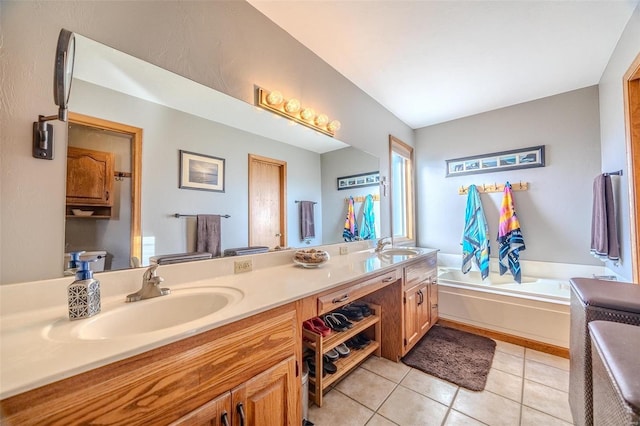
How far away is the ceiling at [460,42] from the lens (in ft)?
5.01

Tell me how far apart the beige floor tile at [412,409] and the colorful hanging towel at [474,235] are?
1.82 meters

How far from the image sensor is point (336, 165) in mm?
2211

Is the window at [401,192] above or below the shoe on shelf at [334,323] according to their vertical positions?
above

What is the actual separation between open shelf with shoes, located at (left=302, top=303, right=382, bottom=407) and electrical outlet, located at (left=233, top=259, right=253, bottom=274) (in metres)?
0.52

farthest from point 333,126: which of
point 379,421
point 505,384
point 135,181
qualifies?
point 505,384

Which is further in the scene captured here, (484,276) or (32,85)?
(484,276)

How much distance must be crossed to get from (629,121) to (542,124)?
1076 millimetres

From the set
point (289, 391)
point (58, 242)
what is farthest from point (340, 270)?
point (58, 242)

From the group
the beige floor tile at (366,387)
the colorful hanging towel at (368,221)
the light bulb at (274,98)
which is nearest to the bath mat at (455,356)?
the beige floor tile at (366,387)

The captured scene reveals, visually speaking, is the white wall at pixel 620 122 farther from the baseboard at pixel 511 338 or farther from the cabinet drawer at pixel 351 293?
the cabinet drawer at pixel 351 293

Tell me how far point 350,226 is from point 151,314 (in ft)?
5.64

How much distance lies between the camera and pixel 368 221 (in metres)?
2.52

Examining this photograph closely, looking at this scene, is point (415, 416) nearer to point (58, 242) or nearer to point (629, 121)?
point (58, 242)

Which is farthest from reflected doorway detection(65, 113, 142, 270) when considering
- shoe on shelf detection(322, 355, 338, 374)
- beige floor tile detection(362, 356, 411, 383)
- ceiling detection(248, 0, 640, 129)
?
beige floor tile detection(362, 356, 411, 383)
